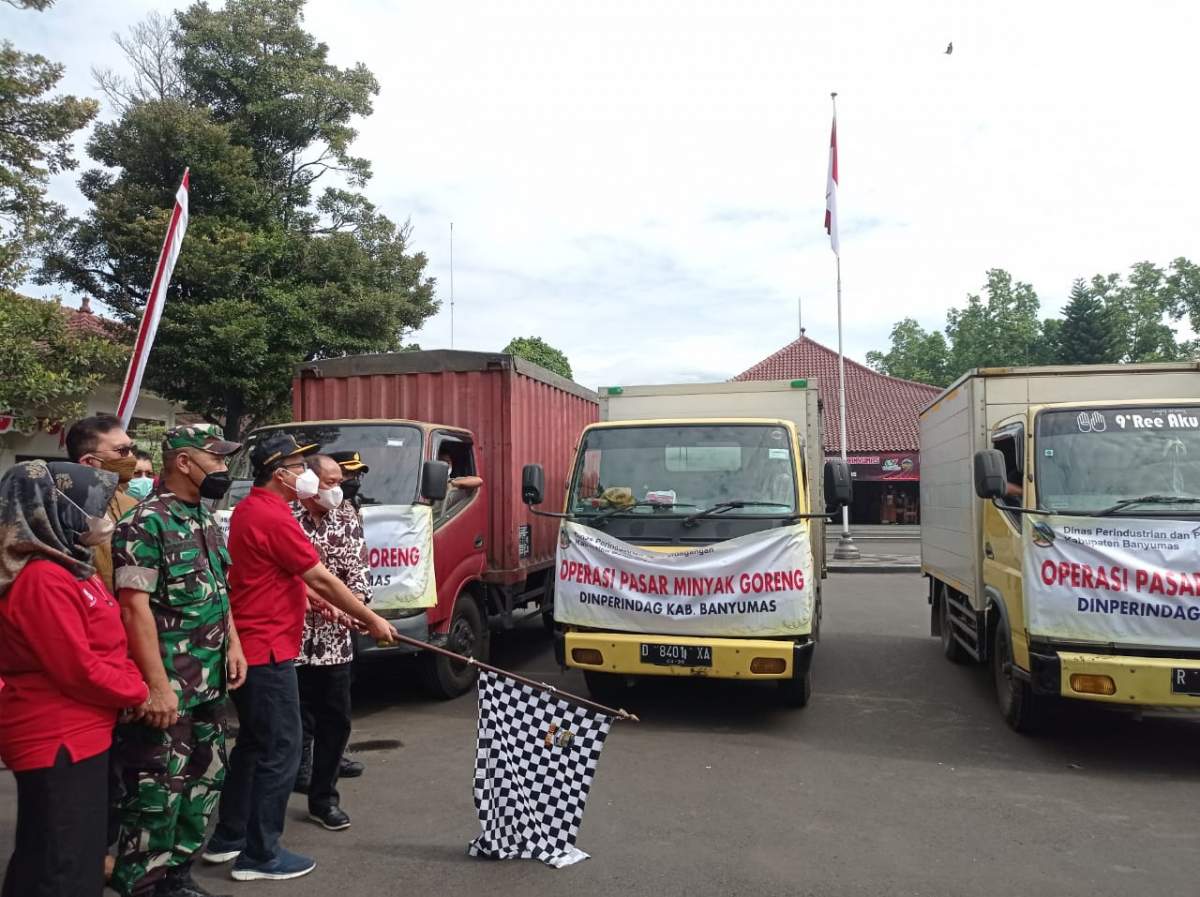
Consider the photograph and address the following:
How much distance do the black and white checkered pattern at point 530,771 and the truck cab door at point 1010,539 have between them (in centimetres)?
315

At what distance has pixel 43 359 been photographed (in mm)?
10281

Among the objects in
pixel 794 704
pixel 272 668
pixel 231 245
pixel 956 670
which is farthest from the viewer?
pixel 231 245

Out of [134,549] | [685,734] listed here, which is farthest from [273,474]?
[685,734]

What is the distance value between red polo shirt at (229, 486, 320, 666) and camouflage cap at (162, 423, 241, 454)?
0.36m

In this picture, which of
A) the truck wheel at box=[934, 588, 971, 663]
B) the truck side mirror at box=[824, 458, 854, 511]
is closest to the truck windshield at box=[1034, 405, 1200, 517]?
the truck side mirror at box=[824, 458, 854, 511]

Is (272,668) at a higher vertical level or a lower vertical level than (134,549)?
lower

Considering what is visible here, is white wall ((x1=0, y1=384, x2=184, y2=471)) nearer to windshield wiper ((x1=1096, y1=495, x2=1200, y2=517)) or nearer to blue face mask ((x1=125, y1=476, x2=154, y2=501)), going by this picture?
blue face mask ((x1=125, y1=476, x2=154, y2=501))

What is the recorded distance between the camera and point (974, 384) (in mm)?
6957

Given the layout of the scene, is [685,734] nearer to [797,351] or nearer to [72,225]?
[72,225]

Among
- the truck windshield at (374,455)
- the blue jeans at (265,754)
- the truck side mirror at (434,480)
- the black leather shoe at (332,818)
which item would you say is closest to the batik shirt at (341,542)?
the blue jeans at (265,754)

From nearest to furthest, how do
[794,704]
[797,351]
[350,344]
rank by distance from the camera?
[794,704] → [350,344] → [797,351]

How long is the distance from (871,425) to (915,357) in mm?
30898

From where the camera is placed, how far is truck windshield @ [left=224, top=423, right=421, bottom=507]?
6.74 metres

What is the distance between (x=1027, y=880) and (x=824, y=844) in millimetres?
874
